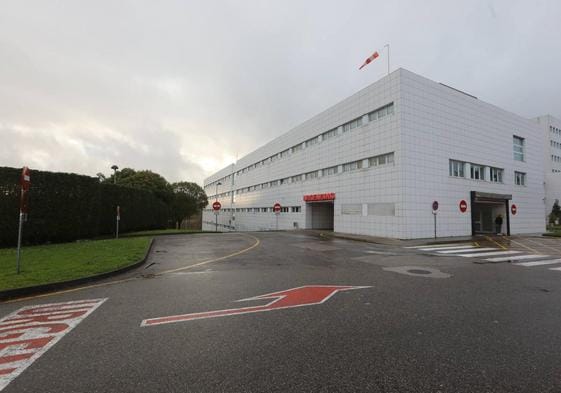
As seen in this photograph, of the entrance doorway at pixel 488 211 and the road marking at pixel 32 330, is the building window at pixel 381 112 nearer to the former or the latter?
the entrance doorway at pixel 488 211

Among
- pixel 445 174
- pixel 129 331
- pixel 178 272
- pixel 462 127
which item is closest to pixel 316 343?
pixel 129 331

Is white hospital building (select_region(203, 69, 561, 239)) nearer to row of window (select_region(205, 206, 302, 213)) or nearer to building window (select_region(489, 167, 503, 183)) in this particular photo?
building window (select_region(489, 167, 503, 183))

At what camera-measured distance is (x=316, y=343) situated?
147 inches

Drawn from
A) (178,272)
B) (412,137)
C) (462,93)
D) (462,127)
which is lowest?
(178,272)

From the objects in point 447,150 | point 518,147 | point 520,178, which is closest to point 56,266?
point 447,150

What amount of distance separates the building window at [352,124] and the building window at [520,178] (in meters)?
17.7

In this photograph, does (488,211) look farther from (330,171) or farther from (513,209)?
(330,171)

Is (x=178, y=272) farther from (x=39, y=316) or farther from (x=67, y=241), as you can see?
(x=67, y=241)

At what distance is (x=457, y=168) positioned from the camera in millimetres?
23656

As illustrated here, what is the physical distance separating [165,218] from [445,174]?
103 feet

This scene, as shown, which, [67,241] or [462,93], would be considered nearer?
[67,241]

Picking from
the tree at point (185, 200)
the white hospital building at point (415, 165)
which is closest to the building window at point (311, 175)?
the white hospital building at point (415, 165)

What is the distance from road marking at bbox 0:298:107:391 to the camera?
326 cm

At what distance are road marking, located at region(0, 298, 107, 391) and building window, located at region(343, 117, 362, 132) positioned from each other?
24.5 metres
